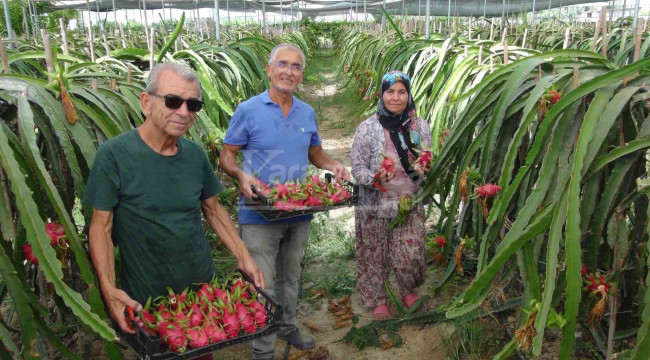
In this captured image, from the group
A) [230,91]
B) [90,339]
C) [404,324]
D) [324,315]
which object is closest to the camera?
[90,339]

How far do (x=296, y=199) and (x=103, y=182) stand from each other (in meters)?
0.77

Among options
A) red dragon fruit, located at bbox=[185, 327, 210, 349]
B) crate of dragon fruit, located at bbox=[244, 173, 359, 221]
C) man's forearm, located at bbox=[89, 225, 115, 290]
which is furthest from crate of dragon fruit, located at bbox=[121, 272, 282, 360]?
crate of dragon fruit, located at bbox=[244, 173, 359, 221]

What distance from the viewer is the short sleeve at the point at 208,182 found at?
5.33 ft

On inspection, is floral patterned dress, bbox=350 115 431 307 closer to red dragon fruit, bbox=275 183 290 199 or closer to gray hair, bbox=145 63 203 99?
red dragon fruit, bbox=275 183 290 199

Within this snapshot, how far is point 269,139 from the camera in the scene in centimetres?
210

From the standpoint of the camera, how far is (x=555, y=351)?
2.14 metres

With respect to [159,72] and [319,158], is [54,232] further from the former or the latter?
Answer: [319,158]

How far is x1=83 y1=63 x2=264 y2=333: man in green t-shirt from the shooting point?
1.38m

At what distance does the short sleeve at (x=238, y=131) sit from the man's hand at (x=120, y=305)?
2.93ft

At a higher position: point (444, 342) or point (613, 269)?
point (613, 269)

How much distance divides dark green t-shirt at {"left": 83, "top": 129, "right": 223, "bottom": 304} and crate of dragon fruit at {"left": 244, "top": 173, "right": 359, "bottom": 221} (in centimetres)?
39

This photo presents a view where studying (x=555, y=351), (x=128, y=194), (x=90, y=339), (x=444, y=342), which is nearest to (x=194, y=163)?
(x=128, y=194)

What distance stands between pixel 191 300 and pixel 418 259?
1.41m

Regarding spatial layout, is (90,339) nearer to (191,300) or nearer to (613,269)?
(191,300)
